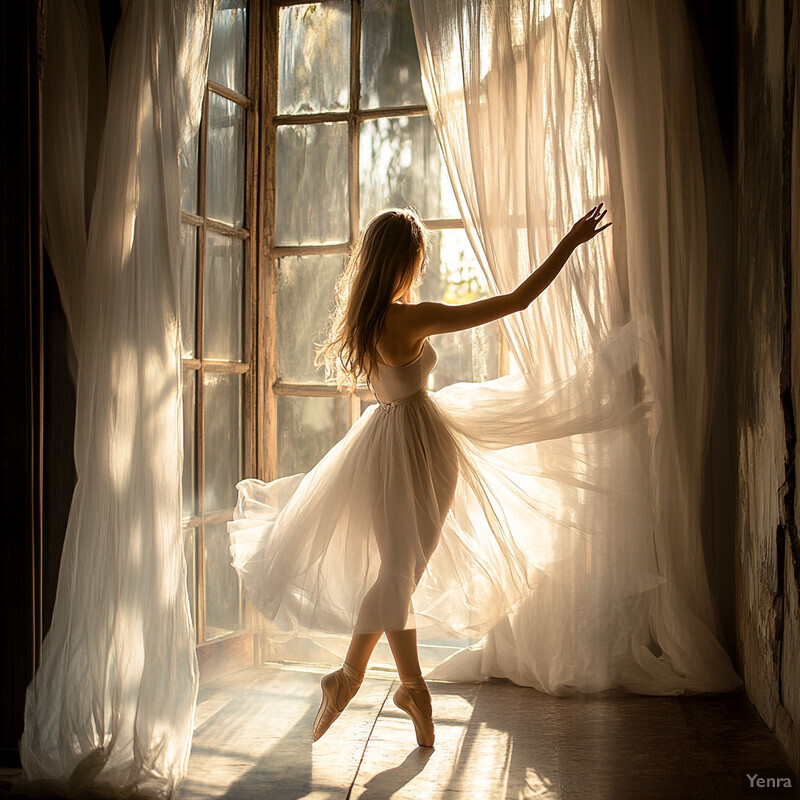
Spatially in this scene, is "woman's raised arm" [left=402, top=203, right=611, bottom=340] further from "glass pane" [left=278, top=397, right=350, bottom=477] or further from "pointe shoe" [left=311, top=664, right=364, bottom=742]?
"pointe shoe" [left=311, top=664, right=364, bottom=742]

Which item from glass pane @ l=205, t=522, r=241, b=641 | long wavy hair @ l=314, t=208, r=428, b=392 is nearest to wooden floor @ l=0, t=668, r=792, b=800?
glass pane @ l=205, t=522, r=241, b=641

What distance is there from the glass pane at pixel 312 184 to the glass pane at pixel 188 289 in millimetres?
459

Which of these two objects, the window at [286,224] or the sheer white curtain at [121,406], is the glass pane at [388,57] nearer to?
the window at [286,224]

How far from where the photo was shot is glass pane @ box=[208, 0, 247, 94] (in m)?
2.67

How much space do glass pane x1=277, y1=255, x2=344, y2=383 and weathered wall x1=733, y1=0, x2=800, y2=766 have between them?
145cm

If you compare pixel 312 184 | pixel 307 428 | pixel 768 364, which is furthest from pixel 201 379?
pixel 768 364

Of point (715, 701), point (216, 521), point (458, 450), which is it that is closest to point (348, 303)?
point (458, 450)

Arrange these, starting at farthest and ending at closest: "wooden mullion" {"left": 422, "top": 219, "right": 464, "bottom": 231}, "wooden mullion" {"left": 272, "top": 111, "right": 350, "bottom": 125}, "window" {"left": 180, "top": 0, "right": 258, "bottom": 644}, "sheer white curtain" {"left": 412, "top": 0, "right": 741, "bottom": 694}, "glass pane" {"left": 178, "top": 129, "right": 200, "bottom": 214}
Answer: "wooden mullion" {"left": 272, "top": 111, "right": 350, "bottom": 125} < "wooden mullion" {"left": 422, "top": 219, "right": 464, "bottom": 231} < "window" {"left": 180, "top": 0, "right": 258, "bottom": 644} < "glass pane" {"left": 178, "top": 129, "right": 200, "bottom": 214} < "sheer white curtain" {"left": 412, "top": 0, "right": 741, "bottom": 694}

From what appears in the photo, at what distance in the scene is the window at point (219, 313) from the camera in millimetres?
2607

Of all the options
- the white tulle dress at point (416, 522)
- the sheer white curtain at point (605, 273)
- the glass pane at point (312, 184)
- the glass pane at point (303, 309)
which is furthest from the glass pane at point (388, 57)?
the white tulle dress at point (416, 522)

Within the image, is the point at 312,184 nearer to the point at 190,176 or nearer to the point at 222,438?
the point at 190,176

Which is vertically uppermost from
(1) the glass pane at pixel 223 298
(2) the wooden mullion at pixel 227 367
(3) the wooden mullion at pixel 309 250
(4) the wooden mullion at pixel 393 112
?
(4) the wooden mullion at pixel 393 112

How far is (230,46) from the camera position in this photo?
2.75m

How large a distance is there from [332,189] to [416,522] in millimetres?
1403
